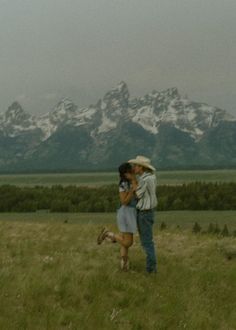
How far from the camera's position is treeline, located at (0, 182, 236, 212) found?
10931cm

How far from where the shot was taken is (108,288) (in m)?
14.1

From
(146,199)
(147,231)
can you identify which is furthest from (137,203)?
(147,231)

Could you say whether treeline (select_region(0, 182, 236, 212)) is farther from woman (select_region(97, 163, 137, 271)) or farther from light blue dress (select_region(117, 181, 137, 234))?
light blue dress (select_region(117, 181, 137, 234))

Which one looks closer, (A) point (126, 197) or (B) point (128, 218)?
(A) point (126, 197)

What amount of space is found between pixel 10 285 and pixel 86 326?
2068 millimetres

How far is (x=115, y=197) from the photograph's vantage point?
4592 inches

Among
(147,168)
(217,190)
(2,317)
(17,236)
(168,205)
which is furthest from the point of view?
(217,190)

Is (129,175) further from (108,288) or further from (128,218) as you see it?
(108,288)

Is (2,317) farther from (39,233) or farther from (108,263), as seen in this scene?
(39,233)

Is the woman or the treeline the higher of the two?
the woman

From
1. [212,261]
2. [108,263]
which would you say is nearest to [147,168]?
[108,263]

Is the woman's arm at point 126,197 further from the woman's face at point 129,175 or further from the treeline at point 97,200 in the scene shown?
the treeline at point 97,200

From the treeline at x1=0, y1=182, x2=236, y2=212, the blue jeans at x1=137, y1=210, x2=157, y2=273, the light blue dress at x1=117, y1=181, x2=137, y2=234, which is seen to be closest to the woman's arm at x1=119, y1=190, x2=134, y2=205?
the light blue dress at x1=117, y1=181, x2=137, y2=234

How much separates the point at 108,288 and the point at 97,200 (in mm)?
101018
